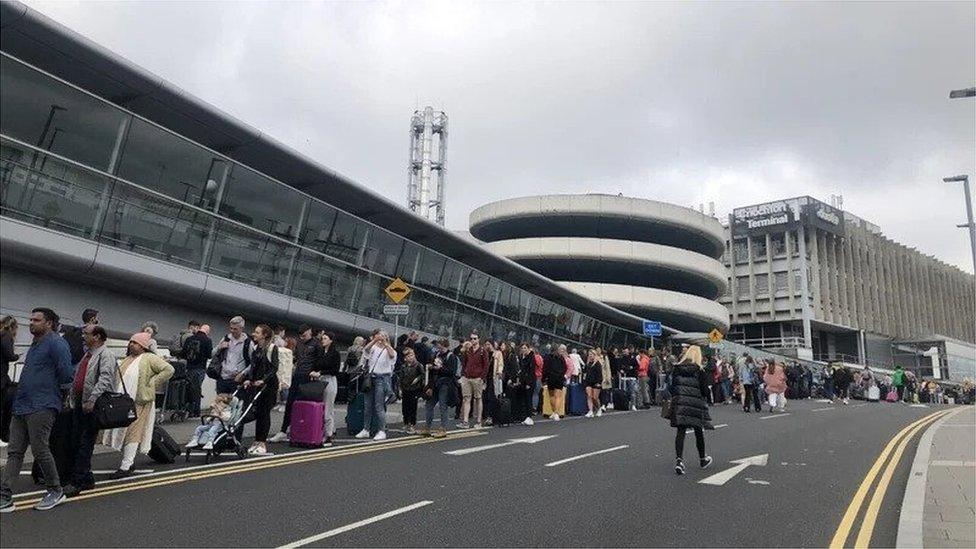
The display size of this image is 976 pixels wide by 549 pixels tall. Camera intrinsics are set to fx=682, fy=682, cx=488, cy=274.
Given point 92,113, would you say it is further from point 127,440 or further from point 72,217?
point 127,440

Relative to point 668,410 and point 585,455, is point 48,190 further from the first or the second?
point 585,455

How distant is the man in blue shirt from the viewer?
227 inches

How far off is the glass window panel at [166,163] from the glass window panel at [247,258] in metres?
1.08

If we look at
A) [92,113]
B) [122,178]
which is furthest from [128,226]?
[92,113]

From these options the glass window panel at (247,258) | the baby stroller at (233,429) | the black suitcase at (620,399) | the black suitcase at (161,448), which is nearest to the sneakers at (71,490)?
the black suitcase at (161,448)

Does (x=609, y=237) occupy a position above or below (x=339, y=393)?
above

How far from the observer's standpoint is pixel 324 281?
17.8m

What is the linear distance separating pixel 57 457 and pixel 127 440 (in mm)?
1151

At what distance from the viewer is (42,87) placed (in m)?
2.41

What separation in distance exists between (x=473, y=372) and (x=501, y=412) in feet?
4.17

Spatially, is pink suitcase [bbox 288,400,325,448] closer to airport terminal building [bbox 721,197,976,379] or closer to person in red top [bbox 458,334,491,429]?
person in red top [bbox 458,334,491,429]

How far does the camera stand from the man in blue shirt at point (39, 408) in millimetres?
5754

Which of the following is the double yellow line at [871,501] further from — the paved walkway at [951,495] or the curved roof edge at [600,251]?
the curved roof edge at [600,251]

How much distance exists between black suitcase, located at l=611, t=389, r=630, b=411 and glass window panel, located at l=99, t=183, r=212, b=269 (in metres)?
20.2
